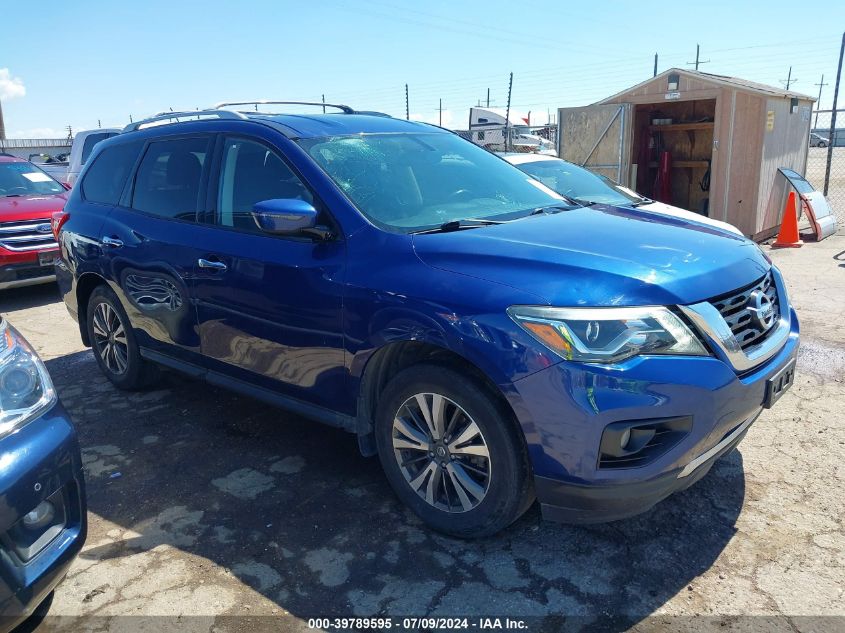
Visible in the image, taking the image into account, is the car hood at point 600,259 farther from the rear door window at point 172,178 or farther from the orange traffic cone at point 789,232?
the orange traffic cone at point 789,232

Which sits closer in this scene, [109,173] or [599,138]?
[109,173]

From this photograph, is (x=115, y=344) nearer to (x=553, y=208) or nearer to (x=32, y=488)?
(x=32, y=488)

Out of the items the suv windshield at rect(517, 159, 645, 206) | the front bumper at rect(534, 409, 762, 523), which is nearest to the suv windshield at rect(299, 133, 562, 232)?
the front bumper at rect(534, 409, 762, 523)

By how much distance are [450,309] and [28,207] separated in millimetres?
7670

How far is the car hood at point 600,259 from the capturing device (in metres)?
2.54

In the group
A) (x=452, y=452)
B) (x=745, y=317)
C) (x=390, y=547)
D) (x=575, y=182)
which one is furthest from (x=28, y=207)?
(x=745, y=317)

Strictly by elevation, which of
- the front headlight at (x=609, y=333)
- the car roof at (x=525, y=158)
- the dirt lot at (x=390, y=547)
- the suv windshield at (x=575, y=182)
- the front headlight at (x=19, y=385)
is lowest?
the dirt lot at (x=390, y=547)

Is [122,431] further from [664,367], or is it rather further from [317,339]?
[664,367]

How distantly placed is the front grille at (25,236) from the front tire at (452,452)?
6.83m

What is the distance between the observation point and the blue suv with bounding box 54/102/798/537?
2.48m

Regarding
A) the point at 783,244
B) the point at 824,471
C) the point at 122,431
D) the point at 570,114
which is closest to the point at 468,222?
the point at 824,471

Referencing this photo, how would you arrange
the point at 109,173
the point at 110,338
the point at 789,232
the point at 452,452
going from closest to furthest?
the point at 452,452
the point at 109,173
the point at 110,338
the point at 789,232

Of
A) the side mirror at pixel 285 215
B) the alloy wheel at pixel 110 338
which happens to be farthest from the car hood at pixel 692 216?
the alloy wheel at pixel 110 338

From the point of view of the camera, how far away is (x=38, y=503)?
224 centimetres
